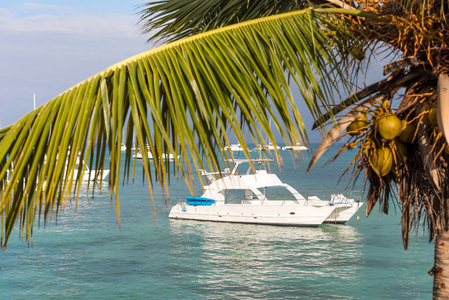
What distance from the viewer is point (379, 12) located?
383 cm

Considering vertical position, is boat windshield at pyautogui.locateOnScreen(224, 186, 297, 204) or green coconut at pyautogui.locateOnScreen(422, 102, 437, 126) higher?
green coconut at pyautogui.locateOnScreen(422, 102, 437, 126)

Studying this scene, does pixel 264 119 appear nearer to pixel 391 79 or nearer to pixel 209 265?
pixel 391 79

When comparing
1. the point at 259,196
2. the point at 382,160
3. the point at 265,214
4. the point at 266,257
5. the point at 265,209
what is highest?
the point at 382,160

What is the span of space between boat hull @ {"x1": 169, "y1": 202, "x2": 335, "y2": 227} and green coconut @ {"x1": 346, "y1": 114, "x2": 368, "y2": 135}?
3524cm

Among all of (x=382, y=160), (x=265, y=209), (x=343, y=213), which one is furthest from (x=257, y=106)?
(x=343, y=213)

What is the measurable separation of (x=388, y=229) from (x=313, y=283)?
15.5m

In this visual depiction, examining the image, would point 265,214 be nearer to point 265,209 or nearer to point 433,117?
point 265,209

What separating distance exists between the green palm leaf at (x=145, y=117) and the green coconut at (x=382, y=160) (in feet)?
1.94

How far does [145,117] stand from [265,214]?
1472 inches

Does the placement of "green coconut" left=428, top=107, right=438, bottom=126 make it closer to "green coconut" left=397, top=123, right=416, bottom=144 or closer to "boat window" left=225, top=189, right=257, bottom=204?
"green coconut" left=397, top=123, right=416, bottom=144

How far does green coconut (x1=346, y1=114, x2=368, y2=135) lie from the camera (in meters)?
3.67

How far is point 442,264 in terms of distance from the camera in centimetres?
426

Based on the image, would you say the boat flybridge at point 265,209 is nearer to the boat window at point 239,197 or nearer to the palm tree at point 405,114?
the boat window at point 239,197

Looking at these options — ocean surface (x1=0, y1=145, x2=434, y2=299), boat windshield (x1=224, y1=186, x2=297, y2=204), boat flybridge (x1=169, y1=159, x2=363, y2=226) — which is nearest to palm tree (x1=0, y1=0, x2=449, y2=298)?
ocean surface (x1=0, y1=145, x2=434, y2=299)
